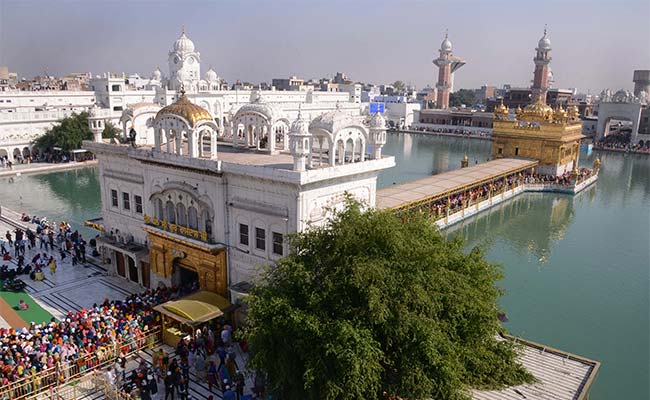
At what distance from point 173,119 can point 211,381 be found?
9027mm

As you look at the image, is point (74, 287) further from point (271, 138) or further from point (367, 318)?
point (367, 318)

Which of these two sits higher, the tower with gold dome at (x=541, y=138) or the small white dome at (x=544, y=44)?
the small white dome at (x=544, y=44)

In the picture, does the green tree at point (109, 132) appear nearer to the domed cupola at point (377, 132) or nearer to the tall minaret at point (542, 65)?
the domed cupola at point (377, 132)

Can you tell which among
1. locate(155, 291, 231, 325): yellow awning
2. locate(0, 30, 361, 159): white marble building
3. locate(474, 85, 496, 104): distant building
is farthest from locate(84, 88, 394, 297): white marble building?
locate(474, 85, 496, 104): distant building

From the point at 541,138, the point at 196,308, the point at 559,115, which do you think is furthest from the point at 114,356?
the point at 559,115

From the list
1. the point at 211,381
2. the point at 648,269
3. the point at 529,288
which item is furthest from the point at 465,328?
the point at 648,269

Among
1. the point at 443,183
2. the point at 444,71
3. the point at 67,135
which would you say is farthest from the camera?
the point at 444,71

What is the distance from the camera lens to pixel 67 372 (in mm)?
13508

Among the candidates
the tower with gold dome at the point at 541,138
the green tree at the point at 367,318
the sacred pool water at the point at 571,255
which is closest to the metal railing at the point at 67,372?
the green tree at the point at 367,318

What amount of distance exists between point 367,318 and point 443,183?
2221 cm

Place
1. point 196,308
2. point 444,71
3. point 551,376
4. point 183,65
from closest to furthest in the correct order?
point 551,376 → point 196,308 → point 183,65 → point 444,71

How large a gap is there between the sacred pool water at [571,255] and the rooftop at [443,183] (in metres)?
2.44

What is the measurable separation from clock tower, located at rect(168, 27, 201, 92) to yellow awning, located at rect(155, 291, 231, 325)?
4344cm

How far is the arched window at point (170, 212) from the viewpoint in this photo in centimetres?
1862
